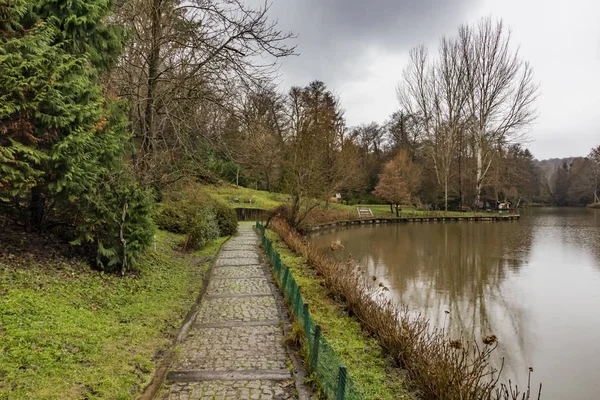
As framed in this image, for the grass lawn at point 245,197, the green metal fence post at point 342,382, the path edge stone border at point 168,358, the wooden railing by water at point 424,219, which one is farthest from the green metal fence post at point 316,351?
the wooden railing by water at point 424,219

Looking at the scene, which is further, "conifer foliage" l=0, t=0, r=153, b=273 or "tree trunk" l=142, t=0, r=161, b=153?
"tree trunk" l=142, t=0, r=161, b=153

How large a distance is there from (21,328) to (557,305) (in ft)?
35.9

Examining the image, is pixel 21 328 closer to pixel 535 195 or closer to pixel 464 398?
pixel 464 398

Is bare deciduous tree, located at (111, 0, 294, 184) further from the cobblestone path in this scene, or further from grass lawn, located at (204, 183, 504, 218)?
grass lawn, located at (204, 183, 504, 218)

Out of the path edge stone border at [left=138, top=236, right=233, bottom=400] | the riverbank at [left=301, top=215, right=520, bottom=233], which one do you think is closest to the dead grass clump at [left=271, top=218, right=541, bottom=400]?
the path edge stone border at [left=138, top=236, right=233, bottom=400]

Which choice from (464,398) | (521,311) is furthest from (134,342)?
(521,311)

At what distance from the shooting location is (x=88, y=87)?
681cm

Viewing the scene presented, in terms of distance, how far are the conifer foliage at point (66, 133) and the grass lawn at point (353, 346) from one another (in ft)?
12.9

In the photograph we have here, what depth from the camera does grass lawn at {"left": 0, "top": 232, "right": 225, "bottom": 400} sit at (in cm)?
390

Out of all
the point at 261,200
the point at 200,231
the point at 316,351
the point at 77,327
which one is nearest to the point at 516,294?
the point at 316,351

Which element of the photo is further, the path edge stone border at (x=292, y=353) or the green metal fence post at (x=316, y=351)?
the green metal fence post at (x=316, y=351)

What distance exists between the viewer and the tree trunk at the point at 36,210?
729 centimetres

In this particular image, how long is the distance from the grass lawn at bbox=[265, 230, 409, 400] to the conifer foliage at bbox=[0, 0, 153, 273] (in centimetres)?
394

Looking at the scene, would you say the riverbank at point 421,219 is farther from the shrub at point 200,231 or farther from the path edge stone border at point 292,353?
the path edge stone border at point 292,353
